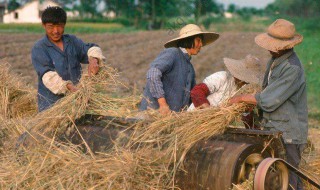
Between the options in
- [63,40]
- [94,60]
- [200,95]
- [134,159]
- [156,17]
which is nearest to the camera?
[134,159]

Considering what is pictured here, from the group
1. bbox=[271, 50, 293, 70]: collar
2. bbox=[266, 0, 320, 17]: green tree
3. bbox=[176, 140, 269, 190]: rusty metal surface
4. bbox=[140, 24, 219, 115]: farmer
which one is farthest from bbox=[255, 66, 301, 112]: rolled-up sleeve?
bbox=[266, 0, 320, 17]: green tree

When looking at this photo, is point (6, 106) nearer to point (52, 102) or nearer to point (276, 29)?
point (52, 102)

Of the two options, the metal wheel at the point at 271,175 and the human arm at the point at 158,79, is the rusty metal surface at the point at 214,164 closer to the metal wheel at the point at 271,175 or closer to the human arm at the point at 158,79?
the metal wheel at the point at 271,175

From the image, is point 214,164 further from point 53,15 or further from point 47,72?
point 53,15

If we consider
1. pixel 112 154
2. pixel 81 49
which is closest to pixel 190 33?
pixel 81 49

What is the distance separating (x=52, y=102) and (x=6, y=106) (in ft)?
4.61

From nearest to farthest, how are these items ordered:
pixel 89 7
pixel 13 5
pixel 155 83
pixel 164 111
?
pixel 164 111
pixel 155 83
pixel 13 5
pixel 89 7

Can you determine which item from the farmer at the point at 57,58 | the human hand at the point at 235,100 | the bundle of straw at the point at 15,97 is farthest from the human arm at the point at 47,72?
the human hand at the point at 235,100

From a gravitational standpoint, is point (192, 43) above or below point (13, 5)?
above

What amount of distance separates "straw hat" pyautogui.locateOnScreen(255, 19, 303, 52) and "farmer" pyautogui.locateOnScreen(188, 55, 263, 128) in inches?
15.3

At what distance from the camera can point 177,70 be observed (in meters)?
5.66

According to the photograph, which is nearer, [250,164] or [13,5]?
[250,164]

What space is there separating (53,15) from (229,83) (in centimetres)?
192

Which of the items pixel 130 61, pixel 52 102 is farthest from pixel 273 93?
pixel 130 61
